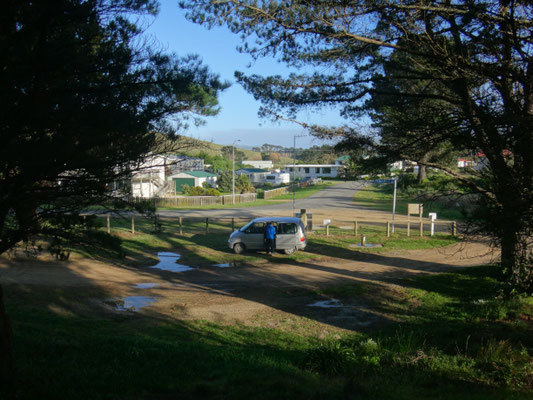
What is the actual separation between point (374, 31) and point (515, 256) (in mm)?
5982

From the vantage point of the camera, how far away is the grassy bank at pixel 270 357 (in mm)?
5184

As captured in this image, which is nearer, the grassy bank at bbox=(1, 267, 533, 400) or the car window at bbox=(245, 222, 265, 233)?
the grassy bank at bbox=(1, 267, 533, 400)

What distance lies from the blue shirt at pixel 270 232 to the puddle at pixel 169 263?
3679 millimetres

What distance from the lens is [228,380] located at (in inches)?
220

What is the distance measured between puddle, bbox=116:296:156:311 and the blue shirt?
713cm

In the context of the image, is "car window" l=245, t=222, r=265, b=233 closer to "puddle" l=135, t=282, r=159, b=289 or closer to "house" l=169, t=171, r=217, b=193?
"puddle" l=135, t=282, r=159, b=289

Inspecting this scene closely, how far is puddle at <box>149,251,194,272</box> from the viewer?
53.4 ft

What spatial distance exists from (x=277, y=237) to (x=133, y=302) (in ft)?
26.4

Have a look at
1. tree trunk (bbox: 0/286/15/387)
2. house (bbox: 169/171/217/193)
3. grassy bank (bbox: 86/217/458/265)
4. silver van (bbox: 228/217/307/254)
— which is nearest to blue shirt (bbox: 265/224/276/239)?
silver van (bbox: 228/217/307/254)

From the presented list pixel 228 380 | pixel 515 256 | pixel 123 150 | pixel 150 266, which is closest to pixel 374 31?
pixel 515 256

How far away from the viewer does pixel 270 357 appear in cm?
703

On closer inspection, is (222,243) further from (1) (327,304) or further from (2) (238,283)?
(1) (327,304)

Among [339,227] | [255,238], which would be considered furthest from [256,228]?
[339,227]

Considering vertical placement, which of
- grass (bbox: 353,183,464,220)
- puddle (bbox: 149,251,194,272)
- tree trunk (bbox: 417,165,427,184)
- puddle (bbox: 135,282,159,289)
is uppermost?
tree trunk (bbox: 417,165,427,184)
